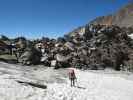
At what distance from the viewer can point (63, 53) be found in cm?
5334

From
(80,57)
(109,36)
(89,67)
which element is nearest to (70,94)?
(89,67)

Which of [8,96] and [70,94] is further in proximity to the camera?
[70,94]

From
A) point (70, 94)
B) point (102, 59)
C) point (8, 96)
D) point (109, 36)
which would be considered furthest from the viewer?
point (109, 36)

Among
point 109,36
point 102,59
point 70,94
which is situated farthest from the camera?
point 109,36

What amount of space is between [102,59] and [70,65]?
26.6 feet

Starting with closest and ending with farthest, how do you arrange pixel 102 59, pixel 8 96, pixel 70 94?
pixel 8 96, pixel 70 94, pixel 102 59

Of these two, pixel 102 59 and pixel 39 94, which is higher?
pixel 102 59

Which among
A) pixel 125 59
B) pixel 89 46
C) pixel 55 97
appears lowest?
pixel 55 97

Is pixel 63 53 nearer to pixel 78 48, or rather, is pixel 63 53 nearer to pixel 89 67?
pixel 78 48

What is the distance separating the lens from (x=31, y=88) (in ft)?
70.8

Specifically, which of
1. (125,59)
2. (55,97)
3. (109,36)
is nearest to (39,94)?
(55,97)

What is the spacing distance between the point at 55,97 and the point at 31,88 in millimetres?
3158

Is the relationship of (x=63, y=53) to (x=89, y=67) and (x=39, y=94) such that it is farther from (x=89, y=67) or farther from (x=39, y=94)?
(x=39, y=94)

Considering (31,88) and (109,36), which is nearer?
(31,88)
